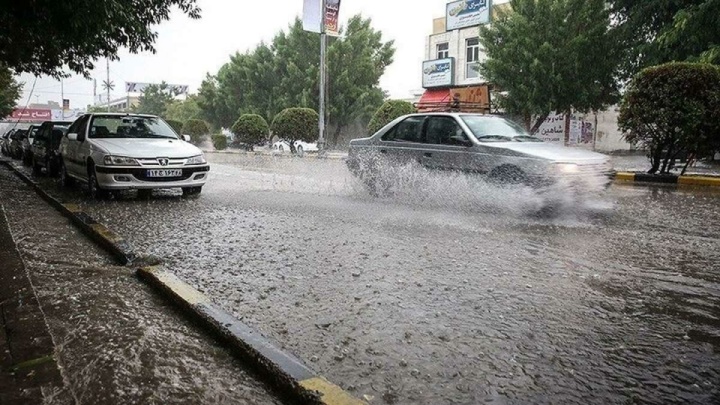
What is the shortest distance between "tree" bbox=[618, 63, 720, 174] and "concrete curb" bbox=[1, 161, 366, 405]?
12083 mm

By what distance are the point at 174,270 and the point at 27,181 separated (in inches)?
384

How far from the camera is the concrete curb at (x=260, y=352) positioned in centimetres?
232

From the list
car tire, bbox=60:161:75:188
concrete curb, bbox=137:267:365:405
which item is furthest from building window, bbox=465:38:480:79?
concrete curb, bbox=137:267:365:405

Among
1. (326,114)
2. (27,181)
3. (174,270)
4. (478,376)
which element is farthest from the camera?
(326,114)

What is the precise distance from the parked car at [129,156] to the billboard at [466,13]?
85.8ft

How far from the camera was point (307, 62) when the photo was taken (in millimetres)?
43719


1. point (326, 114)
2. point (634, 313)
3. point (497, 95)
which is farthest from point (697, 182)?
point (326, 114)

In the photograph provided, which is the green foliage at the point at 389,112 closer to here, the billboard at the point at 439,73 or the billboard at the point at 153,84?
the billboard at the point at 439,73

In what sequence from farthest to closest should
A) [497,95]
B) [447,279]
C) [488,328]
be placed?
[497,95], [447,279], [488,328]

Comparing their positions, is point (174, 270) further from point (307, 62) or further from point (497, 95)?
point (307, 62)

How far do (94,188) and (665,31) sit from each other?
19.7 m

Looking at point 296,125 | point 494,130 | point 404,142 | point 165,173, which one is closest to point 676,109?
point 494,130

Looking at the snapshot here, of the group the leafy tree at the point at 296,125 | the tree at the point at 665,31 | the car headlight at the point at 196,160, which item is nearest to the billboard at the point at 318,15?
the leafy tree at the point at 296,125

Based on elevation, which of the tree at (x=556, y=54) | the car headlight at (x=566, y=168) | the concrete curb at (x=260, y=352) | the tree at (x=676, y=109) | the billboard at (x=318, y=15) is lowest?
the concrete curb at (x=260, y=352)
